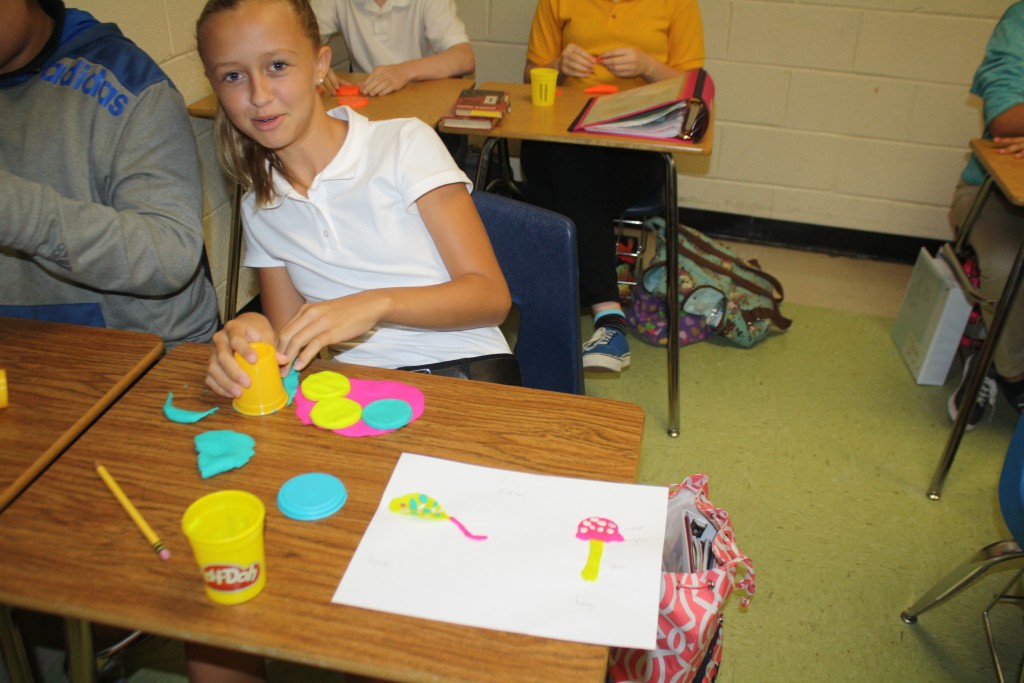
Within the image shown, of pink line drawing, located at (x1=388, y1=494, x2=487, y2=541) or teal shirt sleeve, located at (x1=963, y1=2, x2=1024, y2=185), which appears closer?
pink line drawing, located at (x1=388, y1=494, x2=487, y2=541)

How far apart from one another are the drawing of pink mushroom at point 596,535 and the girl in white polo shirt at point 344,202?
48cm

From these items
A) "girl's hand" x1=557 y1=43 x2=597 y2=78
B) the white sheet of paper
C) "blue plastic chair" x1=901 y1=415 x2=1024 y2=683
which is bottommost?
"blue plastic chair" x1=901 y1=415 x2=1024 y2=683

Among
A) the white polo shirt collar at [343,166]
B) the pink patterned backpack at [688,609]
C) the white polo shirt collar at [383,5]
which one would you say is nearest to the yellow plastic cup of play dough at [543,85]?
the white polo shirt collar at [383,5]

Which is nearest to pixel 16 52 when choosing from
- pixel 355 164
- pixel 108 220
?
pixel 108 220

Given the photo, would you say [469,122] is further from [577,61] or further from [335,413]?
[335,413]

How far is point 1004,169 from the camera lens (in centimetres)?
194

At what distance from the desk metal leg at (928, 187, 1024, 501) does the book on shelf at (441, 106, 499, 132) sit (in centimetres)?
130

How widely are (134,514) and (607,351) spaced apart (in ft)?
5.64

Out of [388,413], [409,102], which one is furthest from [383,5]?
[388,413]

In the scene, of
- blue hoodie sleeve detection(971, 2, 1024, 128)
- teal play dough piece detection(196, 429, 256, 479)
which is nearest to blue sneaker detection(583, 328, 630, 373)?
blue hoodie sleeve detection(971, 2, 1024, 128)

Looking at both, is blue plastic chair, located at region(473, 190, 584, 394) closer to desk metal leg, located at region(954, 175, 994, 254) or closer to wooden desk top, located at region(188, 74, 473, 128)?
wooden desk top, located at region(188, 74, 473, 128)

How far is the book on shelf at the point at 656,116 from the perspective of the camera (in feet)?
6.75

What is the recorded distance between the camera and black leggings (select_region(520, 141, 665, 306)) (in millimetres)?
2488

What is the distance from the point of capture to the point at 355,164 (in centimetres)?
138
